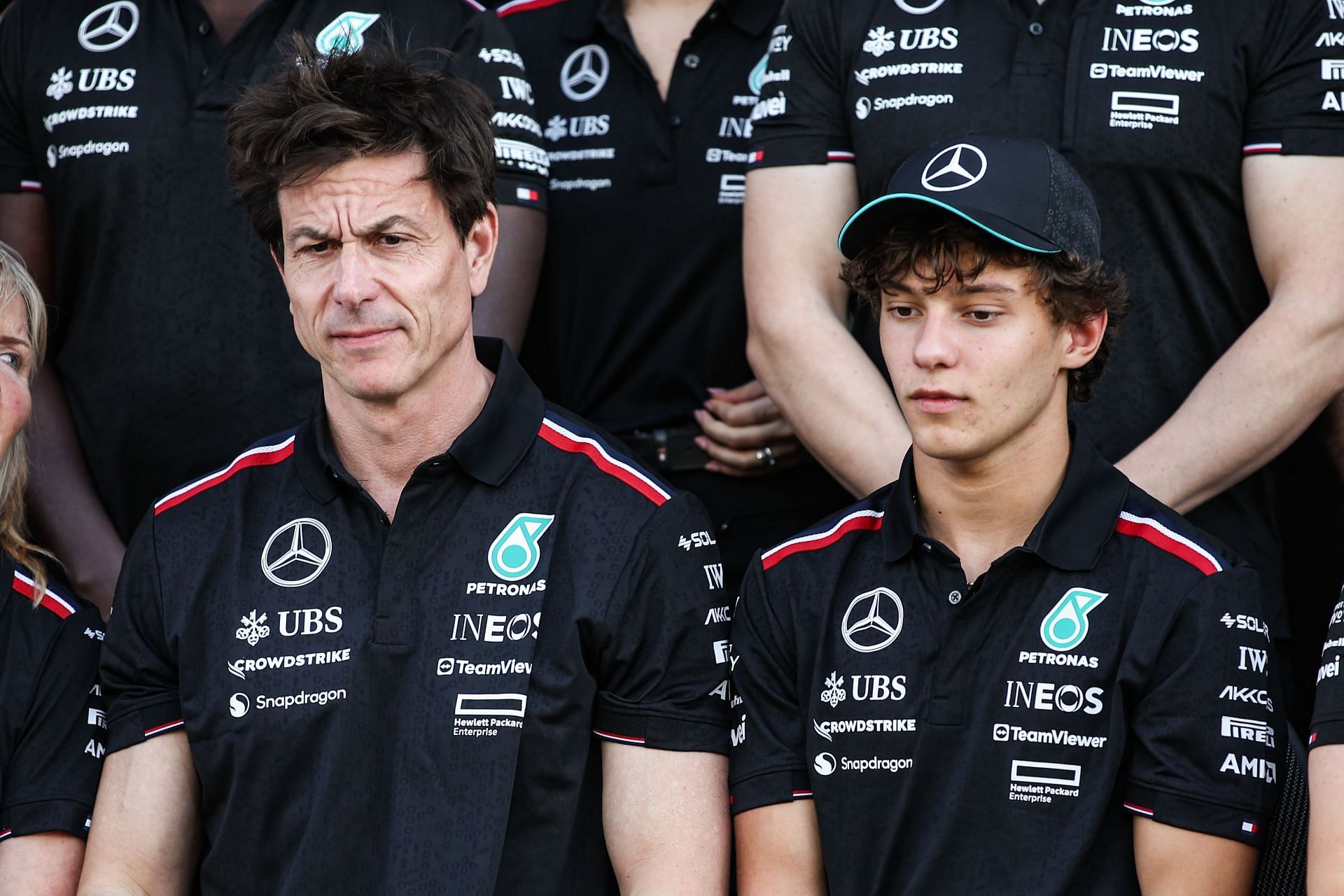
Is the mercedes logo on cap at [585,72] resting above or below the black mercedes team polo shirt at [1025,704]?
above

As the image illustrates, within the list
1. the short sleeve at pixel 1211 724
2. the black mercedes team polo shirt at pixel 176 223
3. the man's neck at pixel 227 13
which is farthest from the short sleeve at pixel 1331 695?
the man's neck at pixel 227 13

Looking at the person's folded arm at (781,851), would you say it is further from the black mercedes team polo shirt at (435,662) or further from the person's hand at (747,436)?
the person's hand at (747,436)

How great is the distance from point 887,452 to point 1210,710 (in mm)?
820

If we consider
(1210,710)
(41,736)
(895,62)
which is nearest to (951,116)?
(895,62)

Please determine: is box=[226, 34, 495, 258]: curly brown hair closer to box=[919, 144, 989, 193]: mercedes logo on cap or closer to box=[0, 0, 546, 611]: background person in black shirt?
box=[0, 0, 546, 611]: background person in black shirt

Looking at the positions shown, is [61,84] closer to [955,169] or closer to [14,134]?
[14,134]

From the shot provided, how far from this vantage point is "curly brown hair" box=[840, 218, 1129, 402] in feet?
9.12

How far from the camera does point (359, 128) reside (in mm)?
3018

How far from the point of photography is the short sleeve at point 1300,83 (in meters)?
3.20

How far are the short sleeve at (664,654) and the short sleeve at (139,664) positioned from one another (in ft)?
2.59

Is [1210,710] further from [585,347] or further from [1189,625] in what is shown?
[585,347]

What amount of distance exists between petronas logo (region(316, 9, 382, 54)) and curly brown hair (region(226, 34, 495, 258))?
0.49 metres

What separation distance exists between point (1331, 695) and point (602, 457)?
4.20 feet

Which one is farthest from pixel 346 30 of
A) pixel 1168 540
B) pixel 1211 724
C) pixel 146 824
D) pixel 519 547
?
pixel 1211 724
